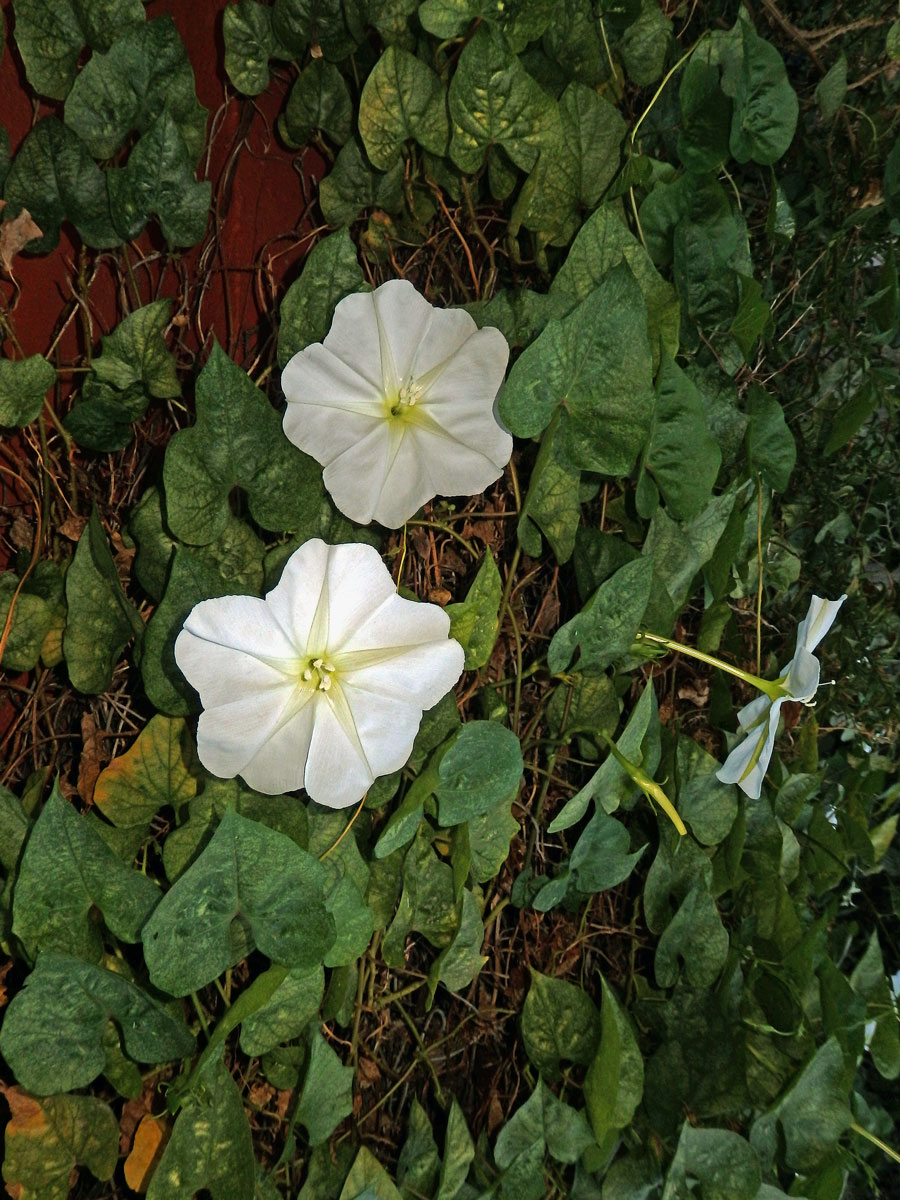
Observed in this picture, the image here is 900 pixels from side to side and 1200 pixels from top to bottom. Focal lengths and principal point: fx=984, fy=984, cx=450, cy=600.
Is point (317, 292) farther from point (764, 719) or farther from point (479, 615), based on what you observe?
point (764, 719)

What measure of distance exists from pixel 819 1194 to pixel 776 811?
298 millimetres

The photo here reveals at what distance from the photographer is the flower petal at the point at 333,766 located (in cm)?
52

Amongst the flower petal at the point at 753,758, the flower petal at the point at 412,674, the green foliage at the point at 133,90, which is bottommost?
the flower petal at the point at 753,758

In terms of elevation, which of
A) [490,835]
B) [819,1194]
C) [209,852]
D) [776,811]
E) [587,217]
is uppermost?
[587,217]

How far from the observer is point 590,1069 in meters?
0.70

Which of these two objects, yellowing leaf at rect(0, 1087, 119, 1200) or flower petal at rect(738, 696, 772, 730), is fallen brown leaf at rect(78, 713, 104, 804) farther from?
flower petal at rect(738, 696, 772, 730)

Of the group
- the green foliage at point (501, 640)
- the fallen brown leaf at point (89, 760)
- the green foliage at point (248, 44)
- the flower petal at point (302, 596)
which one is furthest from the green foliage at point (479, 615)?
the green foliage at point (248, 44)

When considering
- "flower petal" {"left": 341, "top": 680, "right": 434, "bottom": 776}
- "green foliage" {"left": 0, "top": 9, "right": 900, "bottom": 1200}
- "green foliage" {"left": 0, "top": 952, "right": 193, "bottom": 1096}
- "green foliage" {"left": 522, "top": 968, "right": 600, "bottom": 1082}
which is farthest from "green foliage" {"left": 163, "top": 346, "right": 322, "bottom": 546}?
"green foliage" {"left": 522, "top": 968, "right": 600, "bottom": 1082}

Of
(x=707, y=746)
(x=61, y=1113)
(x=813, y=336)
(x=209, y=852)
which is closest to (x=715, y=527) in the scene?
(x=707, y=746)

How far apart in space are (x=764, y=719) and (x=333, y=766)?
1.23 ft

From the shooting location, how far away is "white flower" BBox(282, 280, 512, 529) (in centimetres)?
56

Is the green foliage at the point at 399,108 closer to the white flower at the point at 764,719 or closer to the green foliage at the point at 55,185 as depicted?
the green foliage at the point at 55,185

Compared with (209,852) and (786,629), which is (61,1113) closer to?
(209,852)

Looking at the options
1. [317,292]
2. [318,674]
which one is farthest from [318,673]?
[317,292]
